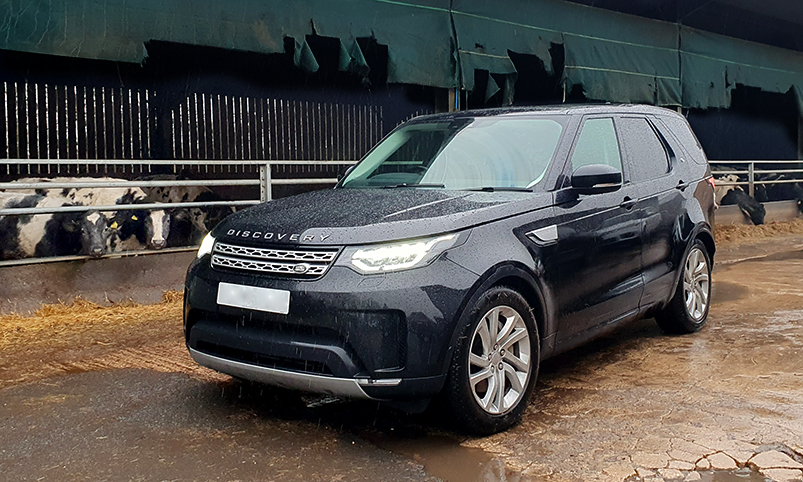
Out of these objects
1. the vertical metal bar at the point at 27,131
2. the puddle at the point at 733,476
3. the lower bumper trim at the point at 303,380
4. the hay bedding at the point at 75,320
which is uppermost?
the vertical metal bar at the point at 27,131

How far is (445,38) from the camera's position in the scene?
460 inches

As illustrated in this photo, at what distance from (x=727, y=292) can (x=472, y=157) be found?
4.63 meters

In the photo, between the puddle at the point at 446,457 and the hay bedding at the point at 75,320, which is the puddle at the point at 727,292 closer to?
the puddle at the point at 446,457

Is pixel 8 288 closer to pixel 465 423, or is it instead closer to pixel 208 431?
pixel 208 431

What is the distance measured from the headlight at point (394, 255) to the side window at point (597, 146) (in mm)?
1410

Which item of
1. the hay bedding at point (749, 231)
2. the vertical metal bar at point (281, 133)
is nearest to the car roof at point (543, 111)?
the vertical metal bar at point (281, 133)

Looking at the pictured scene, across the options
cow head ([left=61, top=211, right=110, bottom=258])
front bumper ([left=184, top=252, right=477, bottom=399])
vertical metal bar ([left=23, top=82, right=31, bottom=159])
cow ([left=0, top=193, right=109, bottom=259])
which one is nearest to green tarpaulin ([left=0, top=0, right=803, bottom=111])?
cow ([left=0, top=193, right=109, bottom=259])

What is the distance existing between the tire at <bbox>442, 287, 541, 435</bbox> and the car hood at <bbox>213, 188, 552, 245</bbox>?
0.44 meters

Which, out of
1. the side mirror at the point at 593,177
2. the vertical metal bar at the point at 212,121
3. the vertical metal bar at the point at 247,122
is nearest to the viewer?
the side mirror at the point at 593,177

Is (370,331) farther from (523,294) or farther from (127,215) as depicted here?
(127,215)

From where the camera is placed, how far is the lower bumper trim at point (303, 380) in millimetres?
3758

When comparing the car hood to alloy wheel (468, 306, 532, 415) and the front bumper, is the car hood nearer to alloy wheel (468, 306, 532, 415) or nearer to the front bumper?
the front bumper

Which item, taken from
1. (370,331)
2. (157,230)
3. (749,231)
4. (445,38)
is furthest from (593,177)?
(749,231)

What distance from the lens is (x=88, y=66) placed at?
10.5 m
